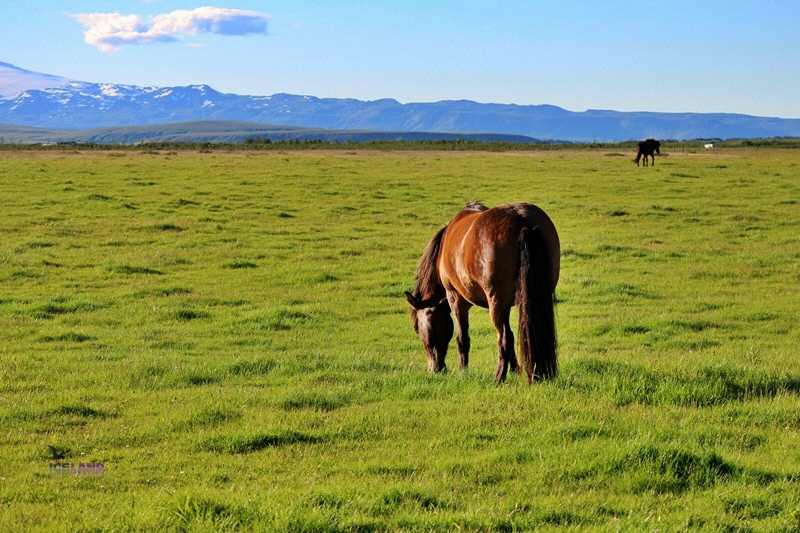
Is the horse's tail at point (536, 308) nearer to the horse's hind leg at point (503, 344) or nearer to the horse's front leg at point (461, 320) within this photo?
the horse's hind leg at point (503, 344)

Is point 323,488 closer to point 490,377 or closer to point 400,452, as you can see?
point 400,452

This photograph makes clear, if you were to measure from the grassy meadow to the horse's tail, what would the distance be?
284mm

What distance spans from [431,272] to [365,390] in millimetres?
2241

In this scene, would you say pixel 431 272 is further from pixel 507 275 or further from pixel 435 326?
pixel 507 275

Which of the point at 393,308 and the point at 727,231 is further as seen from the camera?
the point at 727,231

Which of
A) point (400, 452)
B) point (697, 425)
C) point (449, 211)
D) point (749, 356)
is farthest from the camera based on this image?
point (449, 211)

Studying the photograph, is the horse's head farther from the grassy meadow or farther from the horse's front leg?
the grassy meadow

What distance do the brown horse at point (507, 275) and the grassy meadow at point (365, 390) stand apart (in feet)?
1.24

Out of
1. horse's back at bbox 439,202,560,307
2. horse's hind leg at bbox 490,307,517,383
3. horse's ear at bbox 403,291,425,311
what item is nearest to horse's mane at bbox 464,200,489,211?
horse's back at bbox 439,202,560,307

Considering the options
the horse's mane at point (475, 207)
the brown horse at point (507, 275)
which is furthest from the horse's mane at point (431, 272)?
the horse's mane at point (475, 207)

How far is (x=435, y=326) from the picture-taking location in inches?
368

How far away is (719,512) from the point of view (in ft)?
15.3

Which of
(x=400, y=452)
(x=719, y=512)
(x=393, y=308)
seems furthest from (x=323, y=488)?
(x=393, y=308)

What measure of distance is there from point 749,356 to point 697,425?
3.76m
